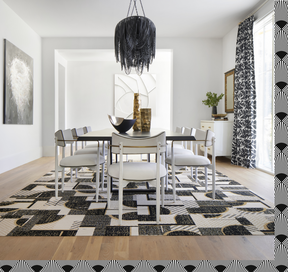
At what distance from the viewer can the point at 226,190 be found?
2.91 metres

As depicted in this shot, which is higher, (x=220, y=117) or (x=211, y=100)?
(x=211, y=100)

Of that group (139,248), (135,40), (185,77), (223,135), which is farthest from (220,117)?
(139,248)

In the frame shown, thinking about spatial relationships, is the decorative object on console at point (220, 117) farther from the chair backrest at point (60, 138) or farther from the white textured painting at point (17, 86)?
the white textured painting at point (17, 86)

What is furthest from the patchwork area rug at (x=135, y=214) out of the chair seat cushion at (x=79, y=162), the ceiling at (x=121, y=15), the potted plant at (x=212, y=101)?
the ceiling at (x=121, y=15)

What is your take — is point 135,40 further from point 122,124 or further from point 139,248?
point 139,248

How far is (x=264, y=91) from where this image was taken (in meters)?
4.10

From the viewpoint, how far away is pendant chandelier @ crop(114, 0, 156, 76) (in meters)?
2.62

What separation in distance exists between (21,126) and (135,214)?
137 inches

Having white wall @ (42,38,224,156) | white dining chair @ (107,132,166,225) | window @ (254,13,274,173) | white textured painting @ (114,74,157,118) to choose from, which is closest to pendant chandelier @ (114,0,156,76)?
white dining chair @ (107,132,166,225)

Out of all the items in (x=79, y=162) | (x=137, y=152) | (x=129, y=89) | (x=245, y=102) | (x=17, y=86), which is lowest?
(x=79, y=162)

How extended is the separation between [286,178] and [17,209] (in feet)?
7.60

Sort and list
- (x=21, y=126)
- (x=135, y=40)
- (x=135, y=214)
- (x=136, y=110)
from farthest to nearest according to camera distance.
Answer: (x=21, y=126)
(x=136, y=110)
(x=135, y=40)
(x=135, y=214)

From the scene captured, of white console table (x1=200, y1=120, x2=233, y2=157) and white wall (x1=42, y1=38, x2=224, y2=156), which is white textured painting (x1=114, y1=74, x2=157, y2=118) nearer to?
white wall (x1=42, y1=38, x2=224, y2=156)

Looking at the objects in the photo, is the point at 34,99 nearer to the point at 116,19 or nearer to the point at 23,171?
the point at 23,171
